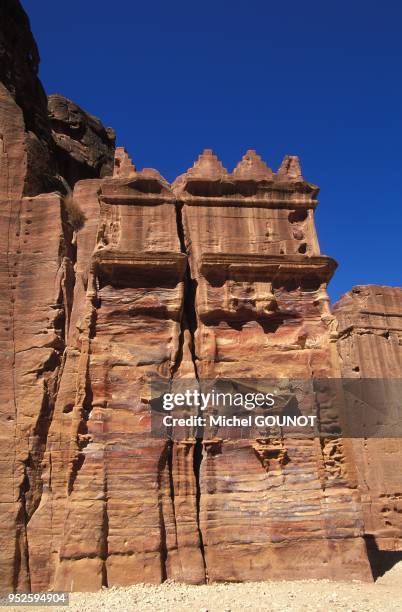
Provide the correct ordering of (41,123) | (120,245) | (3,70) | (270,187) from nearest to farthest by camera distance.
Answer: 1. (120,245)
2. (270,187)
3. (3,70)
4. (41,123)

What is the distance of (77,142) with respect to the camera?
24359mm

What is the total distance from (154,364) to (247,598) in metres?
4.96

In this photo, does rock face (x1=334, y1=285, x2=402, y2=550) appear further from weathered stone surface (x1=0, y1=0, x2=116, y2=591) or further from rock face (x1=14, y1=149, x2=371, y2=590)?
weathered stone surface (x1=0, y1=0, x2=116, y2=591)

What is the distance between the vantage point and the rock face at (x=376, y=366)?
17.7 meters

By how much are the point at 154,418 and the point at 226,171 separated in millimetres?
7145

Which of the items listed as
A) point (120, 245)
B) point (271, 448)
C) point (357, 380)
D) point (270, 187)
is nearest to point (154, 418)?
point (271, 448)

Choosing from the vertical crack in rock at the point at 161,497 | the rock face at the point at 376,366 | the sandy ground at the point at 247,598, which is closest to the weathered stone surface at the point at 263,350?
the sandy ground at the point at 247,598

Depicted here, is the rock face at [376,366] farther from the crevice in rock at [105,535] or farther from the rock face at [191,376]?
the crevice in rock at [105,535]

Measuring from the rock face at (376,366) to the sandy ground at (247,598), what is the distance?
7.40m

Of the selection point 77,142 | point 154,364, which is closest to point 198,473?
point 154,364

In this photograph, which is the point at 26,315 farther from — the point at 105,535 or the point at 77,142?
the point at 77,142

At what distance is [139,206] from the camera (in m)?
13.4

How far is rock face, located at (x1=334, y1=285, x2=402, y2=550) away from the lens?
17672mm

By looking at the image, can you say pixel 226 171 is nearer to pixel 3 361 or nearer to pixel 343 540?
pixel 3 361
